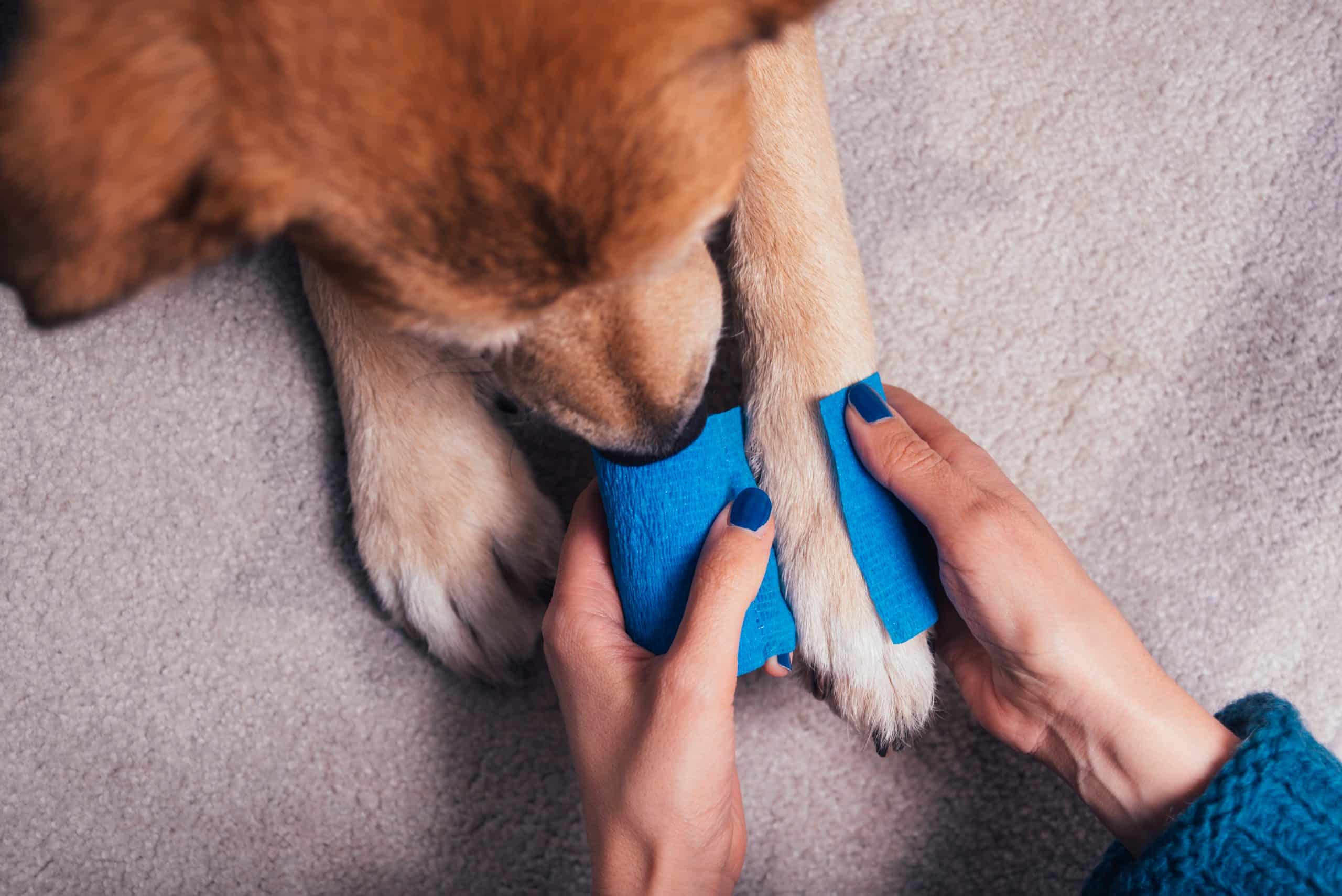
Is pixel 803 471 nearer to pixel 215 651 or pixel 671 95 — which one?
pixel 671 95

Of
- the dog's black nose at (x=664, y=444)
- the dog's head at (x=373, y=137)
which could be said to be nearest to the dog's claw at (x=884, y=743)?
the dog's black nose at (x=664, y=444)

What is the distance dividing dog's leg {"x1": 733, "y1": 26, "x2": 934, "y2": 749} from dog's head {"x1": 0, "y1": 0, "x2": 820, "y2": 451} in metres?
0.34

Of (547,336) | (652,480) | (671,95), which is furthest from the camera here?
(652,480)

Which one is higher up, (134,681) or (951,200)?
(951,200)

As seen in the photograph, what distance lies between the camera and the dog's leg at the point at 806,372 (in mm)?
1144

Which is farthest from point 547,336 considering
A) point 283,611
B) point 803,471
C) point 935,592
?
point 283,611

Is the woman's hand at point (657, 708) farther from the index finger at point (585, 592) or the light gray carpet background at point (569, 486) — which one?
the light gray carpet background at point (569, 486)

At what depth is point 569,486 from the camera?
1.43 metres

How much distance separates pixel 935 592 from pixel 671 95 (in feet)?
2.27

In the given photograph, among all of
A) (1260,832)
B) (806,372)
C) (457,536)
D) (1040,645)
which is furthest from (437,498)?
(1260,832)

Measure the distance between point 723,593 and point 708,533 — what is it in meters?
0.09

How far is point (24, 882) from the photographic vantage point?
1403 millimetres

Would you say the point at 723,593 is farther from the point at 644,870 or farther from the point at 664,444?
the point at 644,870

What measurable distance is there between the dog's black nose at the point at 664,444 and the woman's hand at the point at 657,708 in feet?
0.36
